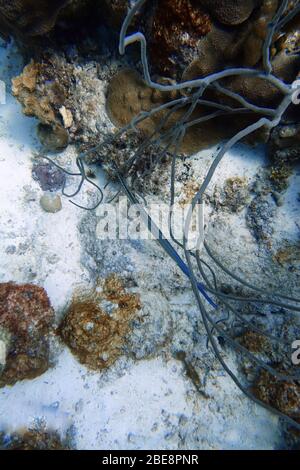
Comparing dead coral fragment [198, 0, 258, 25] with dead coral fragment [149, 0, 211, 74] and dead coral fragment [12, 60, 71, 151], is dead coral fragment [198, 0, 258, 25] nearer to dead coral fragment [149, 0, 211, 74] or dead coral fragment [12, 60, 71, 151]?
dead coral fragment [149, 0, 211, 74]

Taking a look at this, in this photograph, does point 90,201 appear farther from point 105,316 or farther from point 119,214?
point 105,316

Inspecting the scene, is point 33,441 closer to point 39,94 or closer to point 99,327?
point 99,327

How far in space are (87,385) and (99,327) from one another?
794 mm

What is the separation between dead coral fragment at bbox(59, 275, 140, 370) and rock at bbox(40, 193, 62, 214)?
4.89 feet

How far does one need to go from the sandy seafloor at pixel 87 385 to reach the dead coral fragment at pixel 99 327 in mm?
177

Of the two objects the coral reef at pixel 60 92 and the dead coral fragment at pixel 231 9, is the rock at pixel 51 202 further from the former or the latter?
the dead coral fragment at pixel 231 9

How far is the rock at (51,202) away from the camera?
4414 millimetres

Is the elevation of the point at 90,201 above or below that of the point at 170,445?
above

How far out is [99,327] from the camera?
12.6ft

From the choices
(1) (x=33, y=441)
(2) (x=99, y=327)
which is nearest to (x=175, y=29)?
(2) (x=99, y=327)

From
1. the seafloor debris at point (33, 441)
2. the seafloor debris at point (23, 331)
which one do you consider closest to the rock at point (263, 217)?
the seafloor debris at point (23, 331)

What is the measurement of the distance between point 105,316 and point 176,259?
122 centimetres

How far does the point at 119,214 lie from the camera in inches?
169
